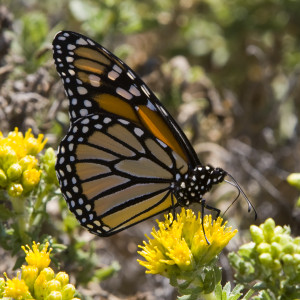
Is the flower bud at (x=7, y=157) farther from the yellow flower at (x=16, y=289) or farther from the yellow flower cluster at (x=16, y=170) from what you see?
the yellow flower at (x=16, y=289)

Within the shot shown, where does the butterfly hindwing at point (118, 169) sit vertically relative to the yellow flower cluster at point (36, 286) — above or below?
above

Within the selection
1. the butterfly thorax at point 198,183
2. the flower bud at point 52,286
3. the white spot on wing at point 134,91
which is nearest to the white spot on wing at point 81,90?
the white spot on wing at point 134,91

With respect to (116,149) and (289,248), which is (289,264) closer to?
(289,248)

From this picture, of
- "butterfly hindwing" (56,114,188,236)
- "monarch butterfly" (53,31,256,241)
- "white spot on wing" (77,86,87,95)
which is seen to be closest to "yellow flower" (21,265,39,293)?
"monarch butterfly" (53,31,256,241)

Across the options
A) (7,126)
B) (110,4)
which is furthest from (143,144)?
(110,4)

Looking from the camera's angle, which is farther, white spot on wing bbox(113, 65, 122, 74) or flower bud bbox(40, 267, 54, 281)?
white spot on wing bbox(113, 65, 122, 74)

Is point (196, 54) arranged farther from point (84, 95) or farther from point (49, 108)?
point (84, 95)

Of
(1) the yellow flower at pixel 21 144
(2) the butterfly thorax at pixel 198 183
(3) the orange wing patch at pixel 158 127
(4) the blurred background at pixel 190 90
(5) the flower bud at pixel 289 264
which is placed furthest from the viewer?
(4) the blurred background at pixel 190 90

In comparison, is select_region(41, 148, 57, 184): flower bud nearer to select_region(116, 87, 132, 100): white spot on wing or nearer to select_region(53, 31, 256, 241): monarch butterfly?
select_region(53, 31, 256, 241): monarch butterfly
